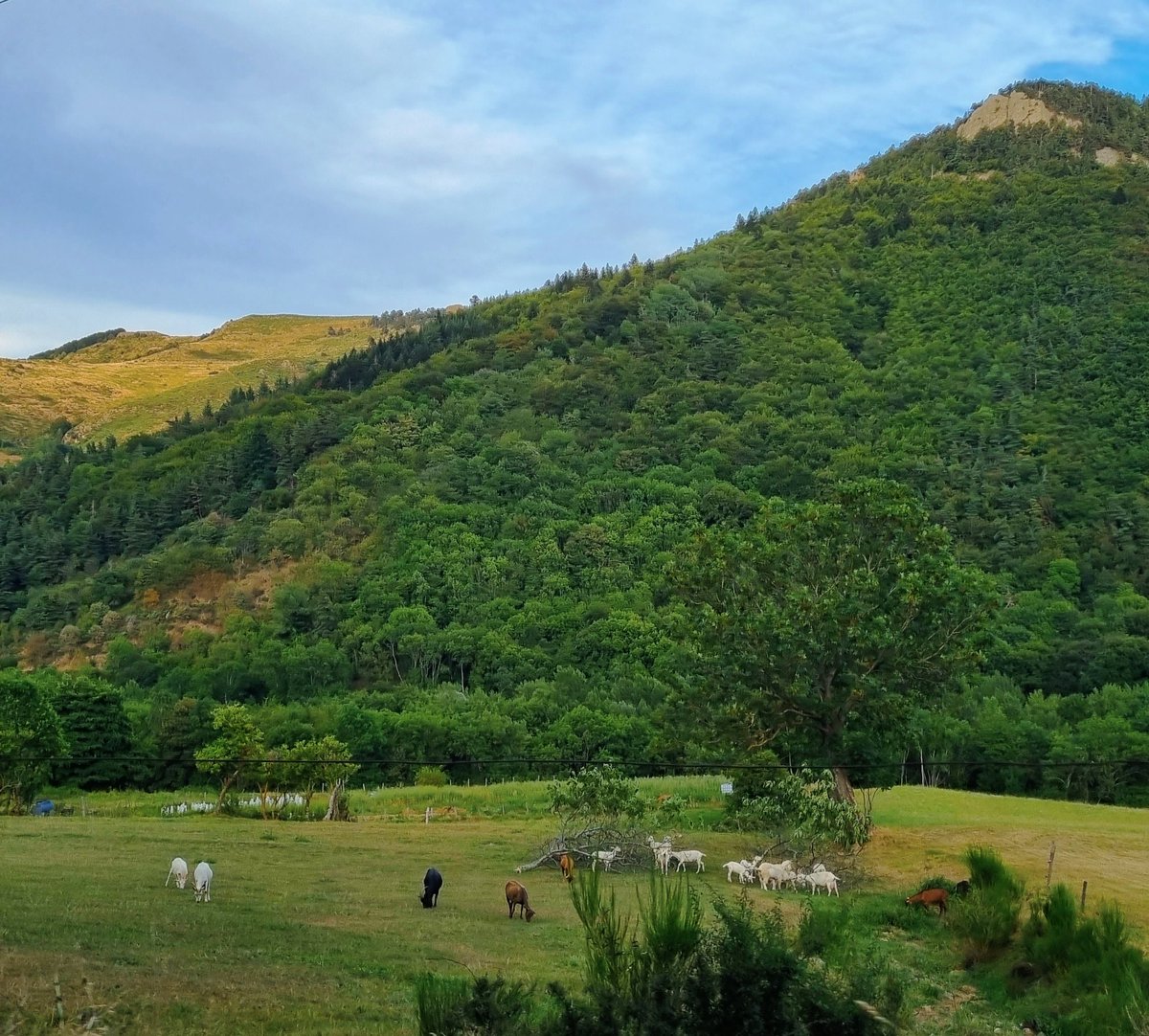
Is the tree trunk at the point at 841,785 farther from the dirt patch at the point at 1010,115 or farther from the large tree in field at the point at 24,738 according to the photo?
the dirt patch at the point at 1010,115

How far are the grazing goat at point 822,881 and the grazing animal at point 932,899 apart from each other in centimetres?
Answer: 204

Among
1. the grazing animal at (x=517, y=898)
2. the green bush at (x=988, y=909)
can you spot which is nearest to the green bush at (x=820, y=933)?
the green bush at (x=988, y=909)

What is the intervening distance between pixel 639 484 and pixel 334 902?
91.4 meters

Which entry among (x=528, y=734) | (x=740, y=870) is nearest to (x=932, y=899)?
(x=740, y=870)

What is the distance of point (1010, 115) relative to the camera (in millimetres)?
185125

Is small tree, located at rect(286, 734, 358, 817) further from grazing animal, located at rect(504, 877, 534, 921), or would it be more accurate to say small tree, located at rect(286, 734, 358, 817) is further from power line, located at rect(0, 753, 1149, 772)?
grazing animal, located at rect(504, 877, 534, 921)

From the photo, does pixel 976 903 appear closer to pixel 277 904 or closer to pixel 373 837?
pixel 277 904

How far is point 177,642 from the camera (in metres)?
94.1

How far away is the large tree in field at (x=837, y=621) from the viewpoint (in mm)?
32500

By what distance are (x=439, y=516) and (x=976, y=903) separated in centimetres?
9147

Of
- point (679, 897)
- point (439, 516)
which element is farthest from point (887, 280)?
point (679, 897)

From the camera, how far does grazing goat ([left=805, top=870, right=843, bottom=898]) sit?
24062 millimetres

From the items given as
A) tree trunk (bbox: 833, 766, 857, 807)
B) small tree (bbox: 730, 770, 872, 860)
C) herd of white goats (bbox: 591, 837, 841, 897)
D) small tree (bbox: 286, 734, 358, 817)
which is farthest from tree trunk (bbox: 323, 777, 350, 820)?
tree trunk (bbox: 833, 766, 857, 807)

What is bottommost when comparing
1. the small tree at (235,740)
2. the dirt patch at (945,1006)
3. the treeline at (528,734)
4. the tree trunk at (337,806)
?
the treeline at (528,734)
